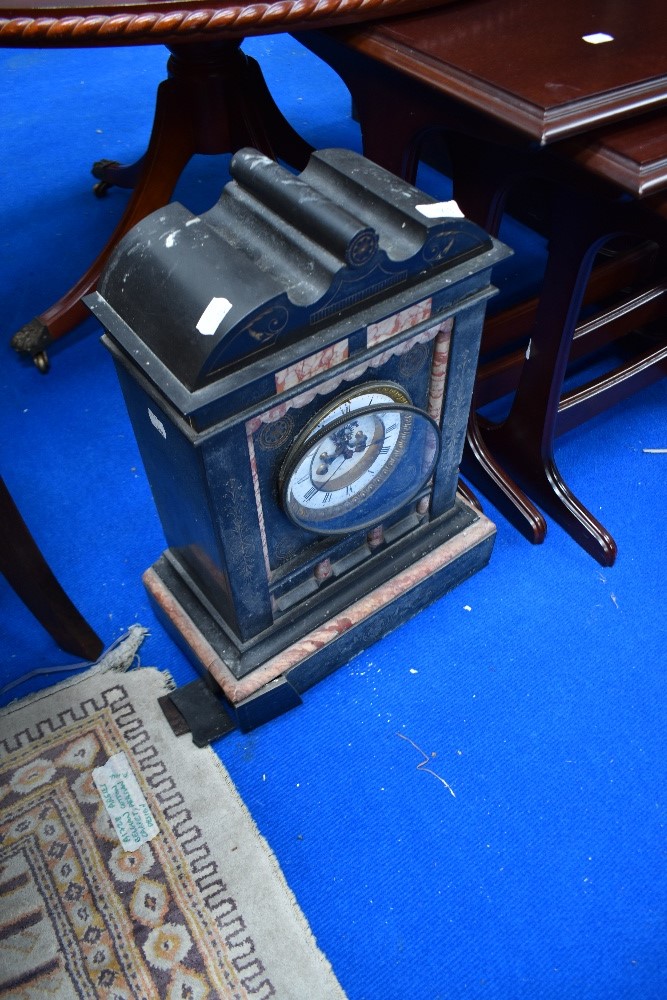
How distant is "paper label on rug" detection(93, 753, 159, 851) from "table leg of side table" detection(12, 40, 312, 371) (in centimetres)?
111

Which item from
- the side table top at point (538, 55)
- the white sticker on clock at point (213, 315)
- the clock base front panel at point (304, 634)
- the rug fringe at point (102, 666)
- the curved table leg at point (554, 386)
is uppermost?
the side table top at point (538, 55)

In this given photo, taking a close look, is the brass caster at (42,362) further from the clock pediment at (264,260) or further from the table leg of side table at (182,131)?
the clock pediment at (264,260)

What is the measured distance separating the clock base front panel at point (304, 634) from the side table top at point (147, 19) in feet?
2.81

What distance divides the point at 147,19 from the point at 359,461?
2.44 feet

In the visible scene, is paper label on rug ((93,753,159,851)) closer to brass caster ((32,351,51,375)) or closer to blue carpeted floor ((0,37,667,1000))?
blue carpeted floor ((0,37,667,1000))

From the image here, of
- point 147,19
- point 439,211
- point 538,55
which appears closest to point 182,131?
point 147,19

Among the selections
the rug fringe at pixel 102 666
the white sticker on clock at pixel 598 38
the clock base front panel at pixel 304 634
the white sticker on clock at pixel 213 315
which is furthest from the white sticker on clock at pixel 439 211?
the rug fringe at pixel 102 666

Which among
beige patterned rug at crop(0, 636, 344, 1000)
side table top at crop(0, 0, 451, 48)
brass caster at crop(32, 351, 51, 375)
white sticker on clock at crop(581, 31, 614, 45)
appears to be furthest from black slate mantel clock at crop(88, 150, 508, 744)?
brass caster at crop(32, 351, 51, 375)

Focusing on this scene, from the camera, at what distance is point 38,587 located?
132 centimetres

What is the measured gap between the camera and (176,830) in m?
1.22

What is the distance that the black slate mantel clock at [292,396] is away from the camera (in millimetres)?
902

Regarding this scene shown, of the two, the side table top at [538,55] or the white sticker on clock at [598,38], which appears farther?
the white sticker on clock at [598,38]

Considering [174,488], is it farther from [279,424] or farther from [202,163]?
[202,163]

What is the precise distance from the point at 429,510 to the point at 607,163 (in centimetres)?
65
